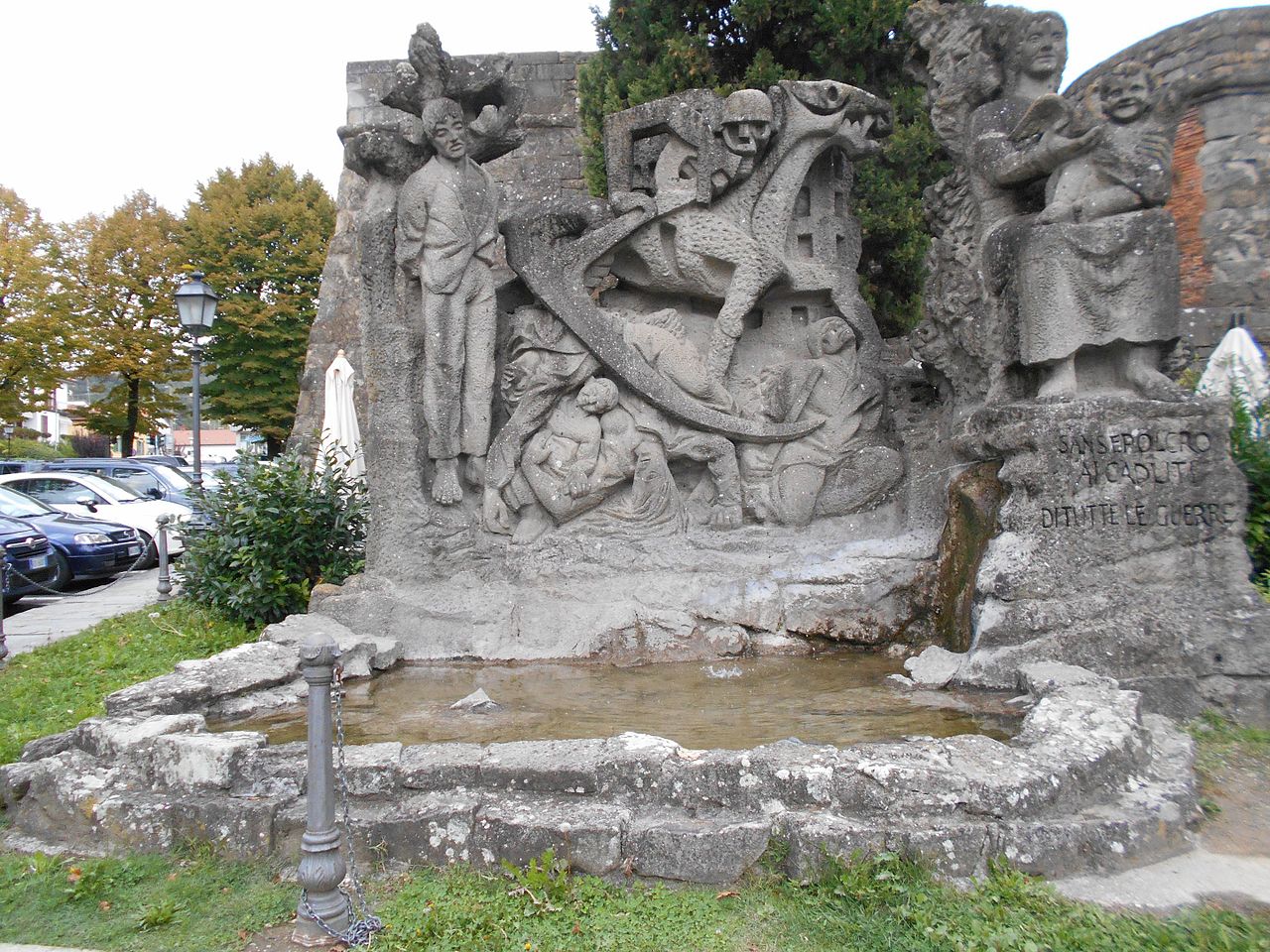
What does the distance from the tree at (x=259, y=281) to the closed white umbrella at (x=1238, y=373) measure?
779 inches

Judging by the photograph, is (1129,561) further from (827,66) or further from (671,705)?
(827,66)

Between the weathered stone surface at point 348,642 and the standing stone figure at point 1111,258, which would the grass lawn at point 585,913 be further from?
the standing stone figure at point 1111,258

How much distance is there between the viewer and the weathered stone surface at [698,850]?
3148 millimetres

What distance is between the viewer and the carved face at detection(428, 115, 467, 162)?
18.9ft

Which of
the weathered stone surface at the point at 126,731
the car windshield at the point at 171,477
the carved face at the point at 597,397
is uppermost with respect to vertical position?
the carved face at the point at 597,397

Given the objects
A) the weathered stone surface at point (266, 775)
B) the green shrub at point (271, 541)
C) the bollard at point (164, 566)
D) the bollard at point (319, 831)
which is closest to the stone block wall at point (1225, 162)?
the green shrub at point (271, 541)

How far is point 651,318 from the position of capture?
20.9ft

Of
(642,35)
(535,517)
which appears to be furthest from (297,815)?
(642,35)

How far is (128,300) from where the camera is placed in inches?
942

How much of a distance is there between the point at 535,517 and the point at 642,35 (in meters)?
6.08

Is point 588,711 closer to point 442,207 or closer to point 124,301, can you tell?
point 442,207

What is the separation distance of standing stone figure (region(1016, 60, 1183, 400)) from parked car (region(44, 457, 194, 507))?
15.2m

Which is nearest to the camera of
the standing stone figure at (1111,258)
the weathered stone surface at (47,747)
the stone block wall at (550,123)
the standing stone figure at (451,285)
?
the weathered stone surface at (47,747)

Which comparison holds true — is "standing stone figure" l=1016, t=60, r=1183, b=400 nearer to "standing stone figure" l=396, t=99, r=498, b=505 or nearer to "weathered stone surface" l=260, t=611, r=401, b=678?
"standing stone figure" l=396, t=99, r=498, b=505
